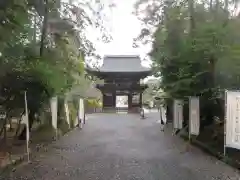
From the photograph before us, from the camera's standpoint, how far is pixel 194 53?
1212cm

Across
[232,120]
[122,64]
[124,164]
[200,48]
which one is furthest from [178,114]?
[122,64]

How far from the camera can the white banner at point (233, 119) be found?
8430mm

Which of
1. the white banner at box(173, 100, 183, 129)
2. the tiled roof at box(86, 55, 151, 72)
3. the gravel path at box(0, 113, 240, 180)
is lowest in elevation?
the gravel path at box(0, 113, 240, 180)

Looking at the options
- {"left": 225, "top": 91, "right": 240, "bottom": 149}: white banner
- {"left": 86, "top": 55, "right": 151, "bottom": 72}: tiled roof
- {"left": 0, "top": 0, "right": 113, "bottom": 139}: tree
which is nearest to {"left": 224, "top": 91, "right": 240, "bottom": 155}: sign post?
{"left": 225, "top": 91, "right": 240, "bottom": 149}: white banner

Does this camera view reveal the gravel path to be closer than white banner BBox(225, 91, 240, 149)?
Yes

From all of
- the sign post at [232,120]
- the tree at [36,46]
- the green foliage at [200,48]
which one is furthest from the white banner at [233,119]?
the tree at [36,46]

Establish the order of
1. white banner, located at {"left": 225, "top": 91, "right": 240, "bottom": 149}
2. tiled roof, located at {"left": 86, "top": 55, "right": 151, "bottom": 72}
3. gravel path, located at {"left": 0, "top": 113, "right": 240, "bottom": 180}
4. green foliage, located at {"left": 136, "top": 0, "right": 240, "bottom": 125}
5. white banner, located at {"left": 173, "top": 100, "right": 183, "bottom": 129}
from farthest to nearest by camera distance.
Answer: tiled roof, located at {"left": 86, "top": 55, "right": 151, "bottom": 72}, white banner, located at {"left": 173, "top": 100, "right": 183, "bottom": 129}, green foliage, located at {"left": 136, "top": 0, "right": 240, "bottom": 125}, white banner, located at {"left": 225, "top": 91, "right": 240, "bottom": 149}, gravel path, located at {"left": 0, "top": 113, "right": 240, "bottom": 180}

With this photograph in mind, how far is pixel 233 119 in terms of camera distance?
861 cm

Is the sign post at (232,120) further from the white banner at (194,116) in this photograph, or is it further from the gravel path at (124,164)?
the white banner at (194,116)

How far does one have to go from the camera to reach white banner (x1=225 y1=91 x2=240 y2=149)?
27.7ft

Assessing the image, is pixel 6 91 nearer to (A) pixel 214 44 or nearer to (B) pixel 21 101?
(B) pixel 21 101

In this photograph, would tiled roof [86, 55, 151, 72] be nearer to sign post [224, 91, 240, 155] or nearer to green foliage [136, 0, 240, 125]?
green foliage [136, 0, 240, 125]

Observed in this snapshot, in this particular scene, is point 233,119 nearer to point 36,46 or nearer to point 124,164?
point 124,164

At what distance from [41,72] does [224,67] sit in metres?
5.63
